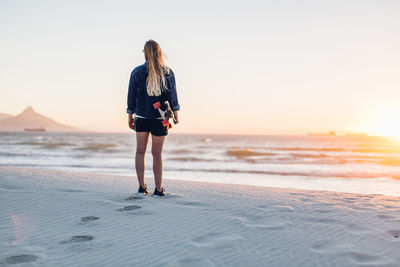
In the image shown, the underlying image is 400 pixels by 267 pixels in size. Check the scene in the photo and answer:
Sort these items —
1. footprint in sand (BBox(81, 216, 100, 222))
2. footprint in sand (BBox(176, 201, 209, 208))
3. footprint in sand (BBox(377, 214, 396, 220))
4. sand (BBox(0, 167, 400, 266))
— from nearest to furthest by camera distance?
sand (BBox(0, 167, 400, 266)) < footprint in sand (BBox(81, 216, 100, 222)) < footprint in sand (BBox(377, 214, 396, 220)) < footprint in sand (BBox(176, 201, 209, 208))

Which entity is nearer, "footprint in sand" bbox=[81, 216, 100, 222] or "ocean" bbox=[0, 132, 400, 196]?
"footprint in sand" bbox=[81, 216, 100, 222]

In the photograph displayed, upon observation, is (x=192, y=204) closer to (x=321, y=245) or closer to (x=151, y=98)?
(x=151, y=98)

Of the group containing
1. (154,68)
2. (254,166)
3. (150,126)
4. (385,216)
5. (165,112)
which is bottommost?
(254,166)

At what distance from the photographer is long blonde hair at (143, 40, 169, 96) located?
4.05 m

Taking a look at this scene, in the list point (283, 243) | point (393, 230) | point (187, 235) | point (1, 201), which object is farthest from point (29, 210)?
point (393, 230)

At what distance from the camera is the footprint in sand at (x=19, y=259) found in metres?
2.14

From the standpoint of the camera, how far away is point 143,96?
4.14 m

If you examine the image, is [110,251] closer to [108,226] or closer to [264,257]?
[108,226]

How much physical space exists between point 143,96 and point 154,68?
42cm

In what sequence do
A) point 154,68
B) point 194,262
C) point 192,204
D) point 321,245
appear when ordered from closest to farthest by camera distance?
point 194,262, point 321,245, point 192,204, point 154,68

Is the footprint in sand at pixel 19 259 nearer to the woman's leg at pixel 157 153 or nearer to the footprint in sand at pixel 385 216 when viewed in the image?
the woman's leg at pixel 157 153

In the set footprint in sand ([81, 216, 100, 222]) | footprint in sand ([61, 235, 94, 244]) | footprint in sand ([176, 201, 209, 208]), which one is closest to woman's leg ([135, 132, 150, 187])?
footprint in sand ([176, 201, 209, 208])

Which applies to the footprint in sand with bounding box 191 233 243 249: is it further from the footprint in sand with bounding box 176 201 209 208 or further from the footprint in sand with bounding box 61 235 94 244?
the footprint in sand with bounding box 176 201 209 208

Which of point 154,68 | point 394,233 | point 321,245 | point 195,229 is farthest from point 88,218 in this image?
point 394,233
